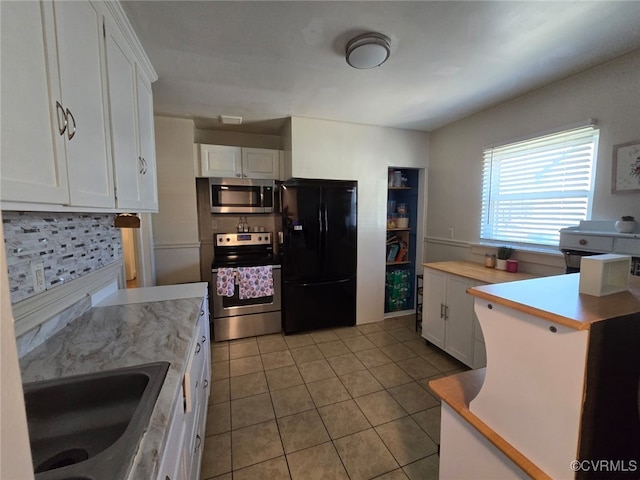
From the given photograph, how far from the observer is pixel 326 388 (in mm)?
2189

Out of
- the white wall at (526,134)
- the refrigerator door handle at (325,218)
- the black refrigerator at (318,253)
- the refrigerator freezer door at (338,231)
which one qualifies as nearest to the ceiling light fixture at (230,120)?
the black refrigerator at (318,253)

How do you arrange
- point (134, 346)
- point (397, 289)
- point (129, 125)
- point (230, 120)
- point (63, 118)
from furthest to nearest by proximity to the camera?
point (397, 289) < point (230, 120) < point (129, 125) < point (134, 346) < point (63, 118)

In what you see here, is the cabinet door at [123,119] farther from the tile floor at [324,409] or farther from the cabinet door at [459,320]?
the cabinet door at [459,320]

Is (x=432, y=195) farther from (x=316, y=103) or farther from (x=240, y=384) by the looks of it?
(x=240, y=384)

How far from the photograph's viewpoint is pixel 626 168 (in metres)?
1.71

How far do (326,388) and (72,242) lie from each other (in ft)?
6.60

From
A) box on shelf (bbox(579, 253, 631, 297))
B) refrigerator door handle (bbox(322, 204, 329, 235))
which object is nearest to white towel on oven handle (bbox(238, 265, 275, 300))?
refrigerator door handle (bbox(322, 204, 329, 235))

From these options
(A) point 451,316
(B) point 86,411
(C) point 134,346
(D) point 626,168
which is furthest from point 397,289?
(B) point 86,411

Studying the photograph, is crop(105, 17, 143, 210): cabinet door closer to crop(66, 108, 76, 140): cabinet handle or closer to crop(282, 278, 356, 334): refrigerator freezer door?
crop(66, 108, 76, 140): cabinet handle

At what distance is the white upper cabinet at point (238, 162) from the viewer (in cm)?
297

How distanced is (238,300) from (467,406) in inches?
95.6

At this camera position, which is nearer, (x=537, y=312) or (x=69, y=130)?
(x=537, y=312)

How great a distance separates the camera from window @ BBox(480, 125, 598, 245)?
6.47 feet

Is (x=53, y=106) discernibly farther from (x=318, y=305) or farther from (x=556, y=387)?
(x=318, y=305)
